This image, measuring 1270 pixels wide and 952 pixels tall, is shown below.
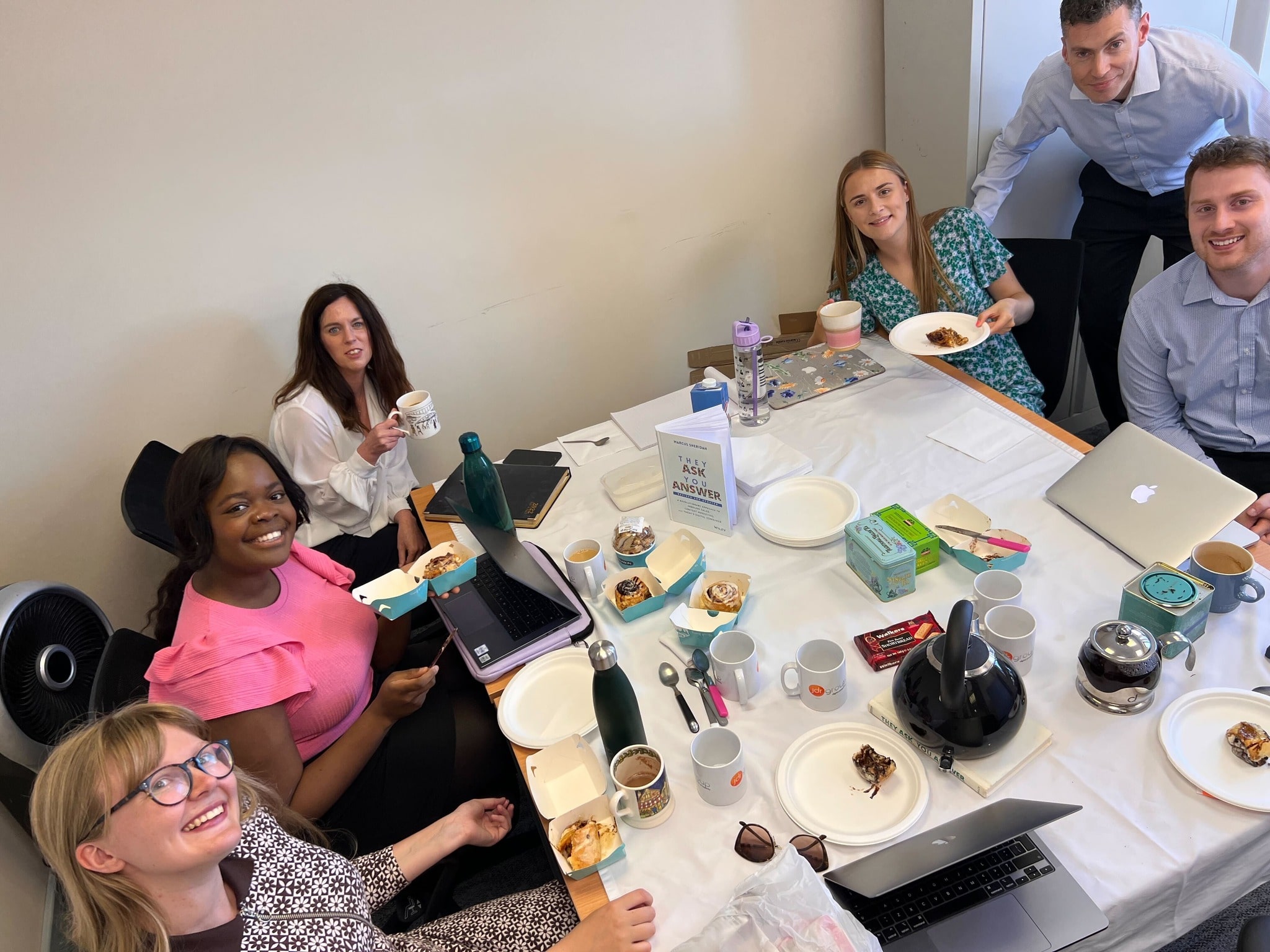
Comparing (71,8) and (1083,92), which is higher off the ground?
(71,8)

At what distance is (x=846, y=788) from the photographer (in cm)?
116

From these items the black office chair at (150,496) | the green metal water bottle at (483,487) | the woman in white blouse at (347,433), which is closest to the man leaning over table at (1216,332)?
the green metal water bottle at (483,487)

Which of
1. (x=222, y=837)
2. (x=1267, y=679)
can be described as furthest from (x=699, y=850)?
(x=1267, y=679)

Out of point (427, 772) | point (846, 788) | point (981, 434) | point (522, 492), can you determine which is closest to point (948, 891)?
point (846, 788)

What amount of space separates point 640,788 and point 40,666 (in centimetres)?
126

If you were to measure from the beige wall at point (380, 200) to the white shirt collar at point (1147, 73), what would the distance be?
94cm

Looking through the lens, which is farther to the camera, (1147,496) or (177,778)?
(1147,496)

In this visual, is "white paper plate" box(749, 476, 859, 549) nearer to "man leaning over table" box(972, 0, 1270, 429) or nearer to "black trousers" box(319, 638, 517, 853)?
"black trousers" box(319, 638, 517, 853)

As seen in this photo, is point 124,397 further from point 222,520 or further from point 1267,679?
point 1267,679

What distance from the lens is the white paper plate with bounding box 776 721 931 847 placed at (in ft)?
3.60

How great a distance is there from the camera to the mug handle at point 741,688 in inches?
50.4

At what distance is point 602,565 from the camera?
1.65 metres

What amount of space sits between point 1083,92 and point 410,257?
2187 mm

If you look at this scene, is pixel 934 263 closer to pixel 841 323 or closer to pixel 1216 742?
pixel 841 323
